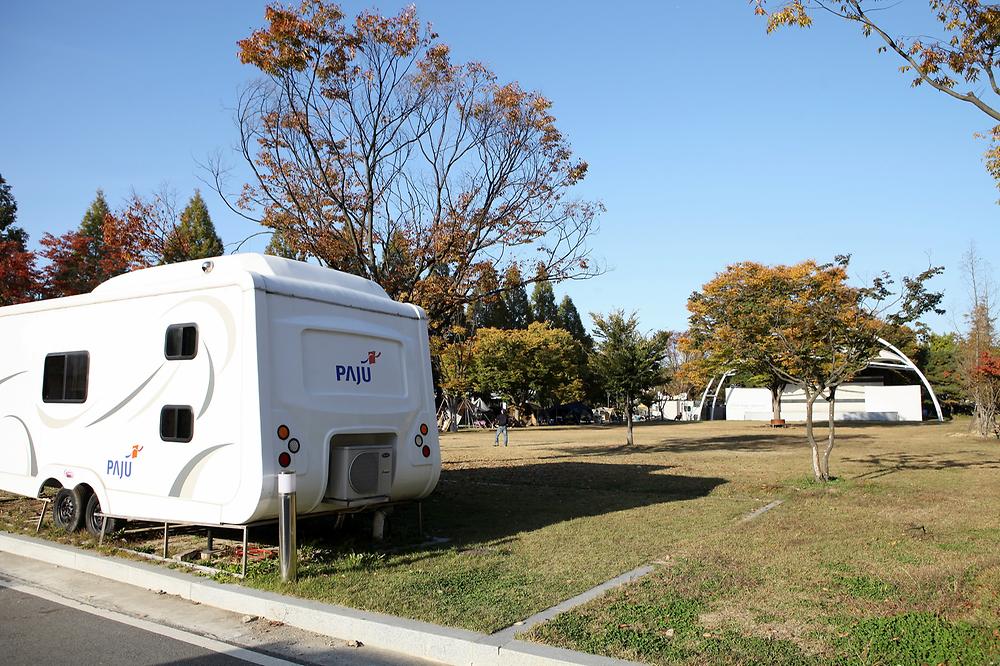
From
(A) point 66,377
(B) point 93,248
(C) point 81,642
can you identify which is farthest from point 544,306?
(C) point 81,642

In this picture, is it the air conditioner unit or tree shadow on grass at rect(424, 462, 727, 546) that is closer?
the air conditioner unit

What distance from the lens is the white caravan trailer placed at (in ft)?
24.3

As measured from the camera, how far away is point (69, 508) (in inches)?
374

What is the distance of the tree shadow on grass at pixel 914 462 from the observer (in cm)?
1766

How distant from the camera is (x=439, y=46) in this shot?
16453mm

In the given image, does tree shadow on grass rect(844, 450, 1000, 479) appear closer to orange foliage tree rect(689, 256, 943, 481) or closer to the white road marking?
orange foliage tree rect(689, 256, 943, 481)

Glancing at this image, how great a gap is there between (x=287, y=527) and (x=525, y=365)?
49.4 meters

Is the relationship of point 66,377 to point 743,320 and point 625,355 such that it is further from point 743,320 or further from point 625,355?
point 625,355

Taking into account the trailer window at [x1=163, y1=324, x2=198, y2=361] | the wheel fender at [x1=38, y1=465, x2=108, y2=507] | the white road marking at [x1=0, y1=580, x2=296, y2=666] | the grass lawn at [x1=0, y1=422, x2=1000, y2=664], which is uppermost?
the trailer window at [x1=163, y1=324, x2=198, y2=361]

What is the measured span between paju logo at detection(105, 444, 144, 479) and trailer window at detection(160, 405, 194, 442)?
0.51m

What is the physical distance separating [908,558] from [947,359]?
58.6m

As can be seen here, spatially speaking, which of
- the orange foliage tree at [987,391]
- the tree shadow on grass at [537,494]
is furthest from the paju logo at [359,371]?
the orange foliage tree at [987,391]

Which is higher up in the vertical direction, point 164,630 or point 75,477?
point 75,477

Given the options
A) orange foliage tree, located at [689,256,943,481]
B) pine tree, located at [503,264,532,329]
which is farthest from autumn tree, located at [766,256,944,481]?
pine tree, located at [503,264,532,329]
